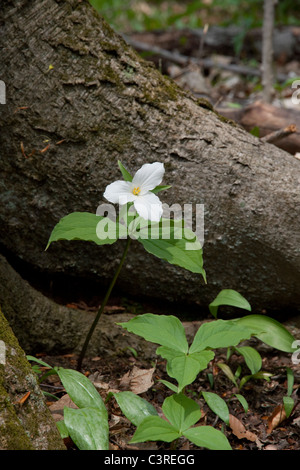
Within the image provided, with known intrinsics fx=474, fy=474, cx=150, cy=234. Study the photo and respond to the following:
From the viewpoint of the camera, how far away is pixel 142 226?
1.96 m

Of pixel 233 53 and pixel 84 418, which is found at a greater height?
pixel 233 53

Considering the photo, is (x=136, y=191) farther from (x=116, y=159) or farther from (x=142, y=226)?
(x=116, y=159)

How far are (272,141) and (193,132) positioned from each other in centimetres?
72

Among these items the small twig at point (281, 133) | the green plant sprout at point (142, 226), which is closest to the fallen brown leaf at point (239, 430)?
the green plant sprout at point (142, 226)

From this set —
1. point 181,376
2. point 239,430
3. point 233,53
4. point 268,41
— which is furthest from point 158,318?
point 233,53

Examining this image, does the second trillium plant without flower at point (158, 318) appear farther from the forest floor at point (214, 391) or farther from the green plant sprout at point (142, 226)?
the forest floor at point (214, 391)

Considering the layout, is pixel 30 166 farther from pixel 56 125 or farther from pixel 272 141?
pixel 272 141

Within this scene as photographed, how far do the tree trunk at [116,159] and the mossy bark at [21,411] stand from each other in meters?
0.97

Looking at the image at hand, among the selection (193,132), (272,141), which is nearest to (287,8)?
(272,141)

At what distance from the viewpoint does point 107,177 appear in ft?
8.21

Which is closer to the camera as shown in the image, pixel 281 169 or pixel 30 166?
pixel 30 166

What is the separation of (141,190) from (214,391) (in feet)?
3.68

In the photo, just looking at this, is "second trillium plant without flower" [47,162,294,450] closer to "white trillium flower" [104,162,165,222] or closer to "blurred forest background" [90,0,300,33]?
"white trillium flower" [104,162,165,222]

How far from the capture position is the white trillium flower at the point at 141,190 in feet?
6.12
